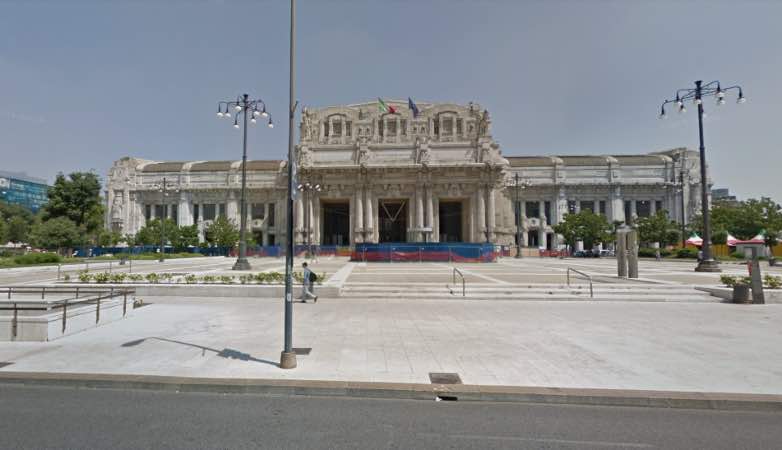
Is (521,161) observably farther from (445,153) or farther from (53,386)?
(53,386)

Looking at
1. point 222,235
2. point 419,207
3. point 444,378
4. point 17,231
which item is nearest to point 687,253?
point 419,207


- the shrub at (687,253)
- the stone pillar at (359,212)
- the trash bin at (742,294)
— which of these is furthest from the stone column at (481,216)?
the trash bin at (742,294)

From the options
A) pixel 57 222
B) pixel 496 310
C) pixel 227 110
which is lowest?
pixel 496 310

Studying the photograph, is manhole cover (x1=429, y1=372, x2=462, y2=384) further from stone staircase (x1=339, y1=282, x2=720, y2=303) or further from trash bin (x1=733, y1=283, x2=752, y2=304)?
trash bin (x1=733, y1=283, x2=752, y2=304)

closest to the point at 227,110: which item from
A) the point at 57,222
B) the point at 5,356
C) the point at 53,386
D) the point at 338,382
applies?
the point at 5,356

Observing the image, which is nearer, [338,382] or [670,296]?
[338,382]

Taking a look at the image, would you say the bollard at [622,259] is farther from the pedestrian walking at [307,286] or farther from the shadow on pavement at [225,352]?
the shadow on pavement at [225,352]

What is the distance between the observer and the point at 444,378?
20.1 ft

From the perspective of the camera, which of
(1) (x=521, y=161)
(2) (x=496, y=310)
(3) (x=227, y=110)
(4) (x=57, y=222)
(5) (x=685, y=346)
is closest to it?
(5) (x=685, y=346)

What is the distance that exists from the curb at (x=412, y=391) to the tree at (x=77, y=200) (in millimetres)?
50747

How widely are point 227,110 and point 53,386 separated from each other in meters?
18.4

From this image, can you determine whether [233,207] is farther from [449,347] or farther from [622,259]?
[449,347]

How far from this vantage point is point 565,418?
4984mm

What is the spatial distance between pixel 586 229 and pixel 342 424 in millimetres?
63256
